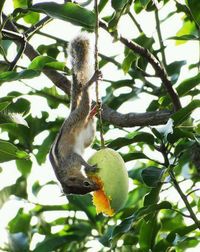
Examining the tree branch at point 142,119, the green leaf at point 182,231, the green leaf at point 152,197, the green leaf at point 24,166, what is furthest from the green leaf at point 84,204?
the green leaf at point 152,197

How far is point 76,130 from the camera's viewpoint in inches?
104

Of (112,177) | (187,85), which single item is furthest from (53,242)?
(112,177)

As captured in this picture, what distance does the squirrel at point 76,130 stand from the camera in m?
2.62

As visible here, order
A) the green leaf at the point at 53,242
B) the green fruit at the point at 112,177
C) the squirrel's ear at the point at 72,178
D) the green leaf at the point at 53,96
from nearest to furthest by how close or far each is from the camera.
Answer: the green fruit at the point at 112,177 < the squirrel's ear at the point at 72,178 < the green leaf at the point at 53,242 < the green leaf at the point at 53,96

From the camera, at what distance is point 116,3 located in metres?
2.06

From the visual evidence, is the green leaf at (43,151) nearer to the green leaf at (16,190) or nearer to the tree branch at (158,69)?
the green leaf at (16,190)

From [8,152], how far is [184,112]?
28.7 inches

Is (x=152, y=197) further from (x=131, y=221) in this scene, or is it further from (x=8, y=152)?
(x=8, y=152)

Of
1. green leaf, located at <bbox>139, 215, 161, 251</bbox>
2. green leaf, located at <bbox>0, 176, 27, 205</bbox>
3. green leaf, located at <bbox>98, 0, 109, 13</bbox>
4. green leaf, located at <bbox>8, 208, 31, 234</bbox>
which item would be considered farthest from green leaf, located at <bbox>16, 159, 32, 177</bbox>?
green leaf, located at <bbox>98, 0, 109, 13</bbox>

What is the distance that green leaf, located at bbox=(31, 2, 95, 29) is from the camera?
2.06 meters

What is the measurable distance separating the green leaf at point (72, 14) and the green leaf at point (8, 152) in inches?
22.2

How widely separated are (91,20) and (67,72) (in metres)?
0.79

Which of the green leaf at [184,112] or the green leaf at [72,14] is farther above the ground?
the green leaf at [72,14]

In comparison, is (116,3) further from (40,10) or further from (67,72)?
(67,72)
